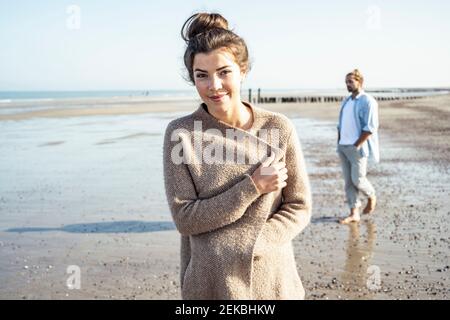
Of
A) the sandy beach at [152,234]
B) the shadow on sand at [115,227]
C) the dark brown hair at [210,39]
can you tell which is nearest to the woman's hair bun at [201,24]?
the dark brown hair at [210,39]

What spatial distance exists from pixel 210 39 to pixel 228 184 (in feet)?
2.10

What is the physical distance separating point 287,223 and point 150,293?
11.5 ft

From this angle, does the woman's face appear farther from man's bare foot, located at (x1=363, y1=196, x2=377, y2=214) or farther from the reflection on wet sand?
man's bare foot, located at (x1=363, y1=196, x2=377, y2=214)

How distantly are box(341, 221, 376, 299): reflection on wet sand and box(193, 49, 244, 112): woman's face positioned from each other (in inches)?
139

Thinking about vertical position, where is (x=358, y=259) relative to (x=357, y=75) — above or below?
below

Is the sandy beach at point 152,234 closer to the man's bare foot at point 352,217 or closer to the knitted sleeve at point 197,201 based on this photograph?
the man's bare foot at point 352,217

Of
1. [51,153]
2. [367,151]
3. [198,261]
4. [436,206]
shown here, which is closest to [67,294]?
[198,261]

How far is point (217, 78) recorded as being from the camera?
233cm

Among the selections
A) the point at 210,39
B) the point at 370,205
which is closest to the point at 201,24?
the point at 210,39

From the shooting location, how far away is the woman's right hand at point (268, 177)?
89.5 inches

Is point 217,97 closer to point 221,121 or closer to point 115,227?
point 221,121

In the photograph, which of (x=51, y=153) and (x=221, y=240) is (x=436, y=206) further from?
(x=51, y=153)

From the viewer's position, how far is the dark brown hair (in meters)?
2.31

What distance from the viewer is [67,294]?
5547mm
